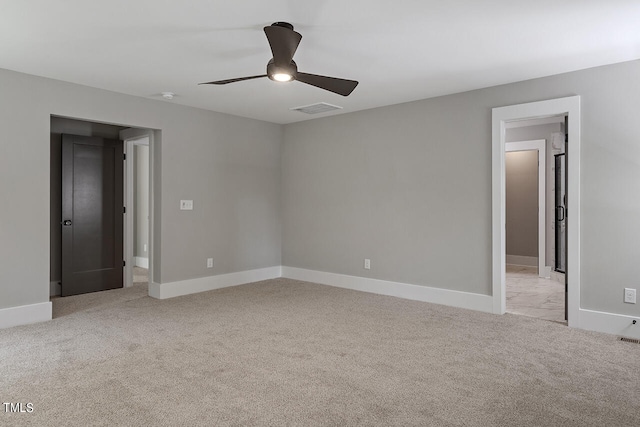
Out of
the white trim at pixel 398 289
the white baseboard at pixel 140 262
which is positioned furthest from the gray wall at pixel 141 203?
the white trim at pixel 398 289

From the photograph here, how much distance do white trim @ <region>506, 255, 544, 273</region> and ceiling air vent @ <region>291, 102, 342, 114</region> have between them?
4.80 metres

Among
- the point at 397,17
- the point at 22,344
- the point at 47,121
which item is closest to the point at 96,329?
the point at 22,344

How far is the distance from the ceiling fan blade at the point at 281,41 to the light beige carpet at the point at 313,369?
216cm

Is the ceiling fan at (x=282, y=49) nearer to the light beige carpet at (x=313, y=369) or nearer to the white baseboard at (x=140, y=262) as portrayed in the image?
the light beige carpet at (x=313, y=369)

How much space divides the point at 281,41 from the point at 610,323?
372cm

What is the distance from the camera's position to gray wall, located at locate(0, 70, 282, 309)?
397cm

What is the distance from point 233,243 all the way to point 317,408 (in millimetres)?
3841

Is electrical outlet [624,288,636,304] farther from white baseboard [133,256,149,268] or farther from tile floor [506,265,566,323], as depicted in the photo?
white baseboard [133,256,149,268]

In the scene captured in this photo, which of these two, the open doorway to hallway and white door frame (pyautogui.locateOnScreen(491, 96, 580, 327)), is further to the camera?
the open doorway to hallway

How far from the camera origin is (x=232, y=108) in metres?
5.49

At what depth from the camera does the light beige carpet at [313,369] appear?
2.31 metres

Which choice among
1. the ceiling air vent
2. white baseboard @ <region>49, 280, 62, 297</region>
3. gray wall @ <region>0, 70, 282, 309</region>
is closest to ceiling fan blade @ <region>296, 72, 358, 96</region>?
the ceiling air vent

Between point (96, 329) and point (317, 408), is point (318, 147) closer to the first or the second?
point (96, 329)

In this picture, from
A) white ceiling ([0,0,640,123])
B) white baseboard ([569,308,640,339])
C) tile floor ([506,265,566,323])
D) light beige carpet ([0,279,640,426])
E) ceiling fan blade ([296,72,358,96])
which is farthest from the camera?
tile floor ([506,265,566,323])
